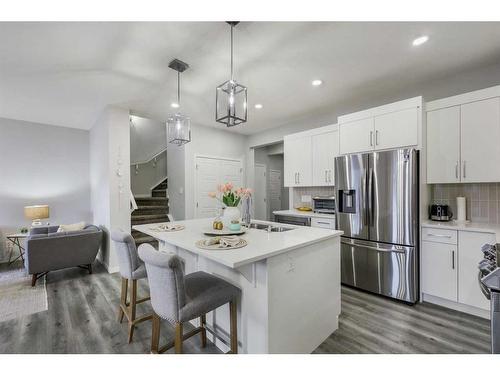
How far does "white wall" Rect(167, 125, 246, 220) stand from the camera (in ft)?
15.7

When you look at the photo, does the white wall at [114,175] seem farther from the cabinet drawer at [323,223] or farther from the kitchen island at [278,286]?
the cabinet drawer at [323,223]

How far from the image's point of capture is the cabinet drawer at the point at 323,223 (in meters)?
3.39

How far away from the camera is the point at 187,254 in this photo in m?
2.25

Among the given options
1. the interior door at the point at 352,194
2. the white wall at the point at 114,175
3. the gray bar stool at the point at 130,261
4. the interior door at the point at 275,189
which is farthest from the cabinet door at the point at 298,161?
the gray bar stool at the point at 130,261

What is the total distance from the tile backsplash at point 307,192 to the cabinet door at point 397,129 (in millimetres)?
1307

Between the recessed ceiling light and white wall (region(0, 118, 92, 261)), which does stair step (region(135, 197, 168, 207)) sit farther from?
the recessed ceiling light

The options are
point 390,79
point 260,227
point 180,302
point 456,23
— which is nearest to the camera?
point 180,302

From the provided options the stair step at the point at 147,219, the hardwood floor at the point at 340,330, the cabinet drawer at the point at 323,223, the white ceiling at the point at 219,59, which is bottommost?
the hardwood floor at the point at 340,330

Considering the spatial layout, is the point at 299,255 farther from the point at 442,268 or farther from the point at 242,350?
the point at 442,268

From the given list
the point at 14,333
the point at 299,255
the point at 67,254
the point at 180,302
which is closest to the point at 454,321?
the point at 299,255

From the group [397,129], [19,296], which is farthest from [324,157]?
[19,296]

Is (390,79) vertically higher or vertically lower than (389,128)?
higher

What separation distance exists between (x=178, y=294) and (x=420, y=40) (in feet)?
9.53

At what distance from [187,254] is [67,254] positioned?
93.5 inches
